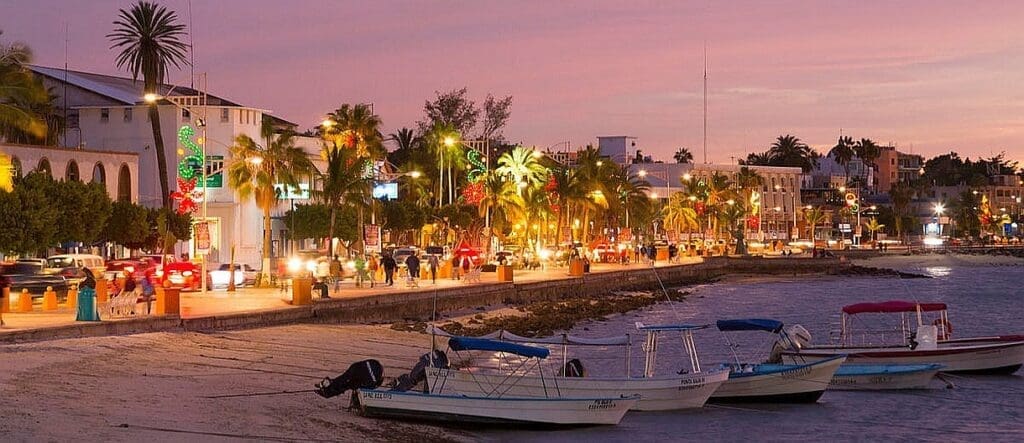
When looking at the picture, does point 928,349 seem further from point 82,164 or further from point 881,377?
point 82,164

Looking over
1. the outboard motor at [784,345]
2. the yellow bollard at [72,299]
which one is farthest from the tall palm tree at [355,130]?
the outboard motor at [784,345]

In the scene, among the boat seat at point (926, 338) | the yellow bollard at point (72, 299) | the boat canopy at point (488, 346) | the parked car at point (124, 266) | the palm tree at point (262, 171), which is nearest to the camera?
the boat canopy at point (488, 346)

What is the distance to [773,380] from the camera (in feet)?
108

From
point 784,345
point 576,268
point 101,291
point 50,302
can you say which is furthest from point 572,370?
point 576,268

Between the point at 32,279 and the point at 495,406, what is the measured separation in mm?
26606

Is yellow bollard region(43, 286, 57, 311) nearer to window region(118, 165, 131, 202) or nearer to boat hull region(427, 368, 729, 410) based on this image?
boat hull region(427, 368, 729, 410)

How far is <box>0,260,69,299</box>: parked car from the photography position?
156 feet

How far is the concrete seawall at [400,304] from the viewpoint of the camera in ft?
117

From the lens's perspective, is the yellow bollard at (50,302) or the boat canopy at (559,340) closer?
the boat canopy at (559,340)

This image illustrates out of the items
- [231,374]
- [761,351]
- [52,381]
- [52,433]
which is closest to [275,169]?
[761,351]

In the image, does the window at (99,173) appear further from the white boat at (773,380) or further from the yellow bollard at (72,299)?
the white boat at (773,380)

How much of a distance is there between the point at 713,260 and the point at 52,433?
112306 mm

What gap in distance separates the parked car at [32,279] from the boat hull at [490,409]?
24186 mm

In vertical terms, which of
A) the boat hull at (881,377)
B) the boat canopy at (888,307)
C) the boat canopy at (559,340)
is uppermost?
the boat canopy at (888,307)
